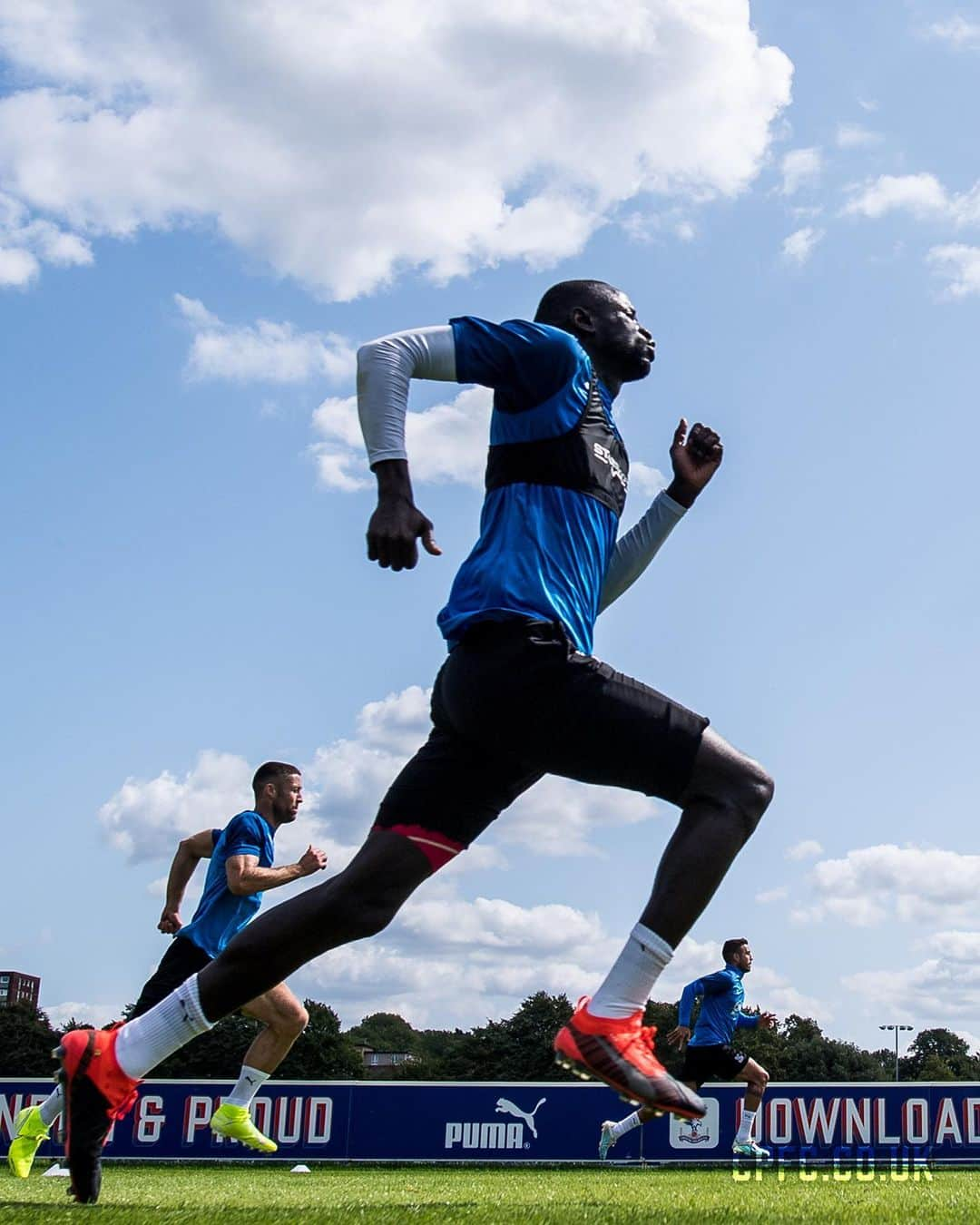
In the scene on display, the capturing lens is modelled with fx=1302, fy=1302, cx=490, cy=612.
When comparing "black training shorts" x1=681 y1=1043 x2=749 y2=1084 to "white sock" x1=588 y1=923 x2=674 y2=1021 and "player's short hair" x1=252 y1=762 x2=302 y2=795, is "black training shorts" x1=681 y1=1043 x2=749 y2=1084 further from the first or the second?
"white sock" x1=588 y1=923 x2=674 y2=1021

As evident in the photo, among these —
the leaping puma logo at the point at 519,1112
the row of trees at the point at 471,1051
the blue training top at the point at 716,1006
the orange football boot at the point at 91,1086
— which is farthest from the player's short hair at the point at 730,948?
the row of trees at the point at 471,1051

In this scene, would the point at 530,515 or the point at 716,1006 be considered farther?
the point at 716,1006

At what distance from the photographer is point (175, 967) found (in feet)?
24.5

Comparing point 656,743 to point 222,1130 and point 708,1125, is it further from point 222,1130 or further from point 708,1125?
point 708,1125

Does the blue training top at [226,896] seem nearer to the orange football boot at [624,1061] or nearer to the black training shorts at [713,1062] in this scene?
the orange football boot at [624,1061]

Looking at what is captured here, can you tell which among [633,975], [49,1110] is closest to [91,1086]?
[633,975]

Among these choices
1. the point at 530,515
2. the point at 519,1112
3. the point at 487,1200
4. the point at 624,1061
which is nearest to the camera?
the point at 624,1061

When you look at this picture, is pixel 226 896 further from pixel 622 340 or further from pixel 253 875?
pixel 622 340

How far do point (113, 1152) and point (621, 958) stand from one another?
18269 millimetres

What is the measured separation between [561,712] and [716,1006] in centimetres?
1250

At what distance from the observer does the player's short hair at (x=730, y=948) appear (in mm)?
15594

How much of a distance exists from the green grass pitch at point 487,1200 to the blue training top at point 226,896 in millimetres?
1442

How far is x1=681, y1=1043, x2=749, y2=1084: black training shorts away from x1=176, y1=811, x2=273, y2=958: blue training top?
27.0 ft

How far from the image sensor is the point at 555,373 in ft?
12.9
